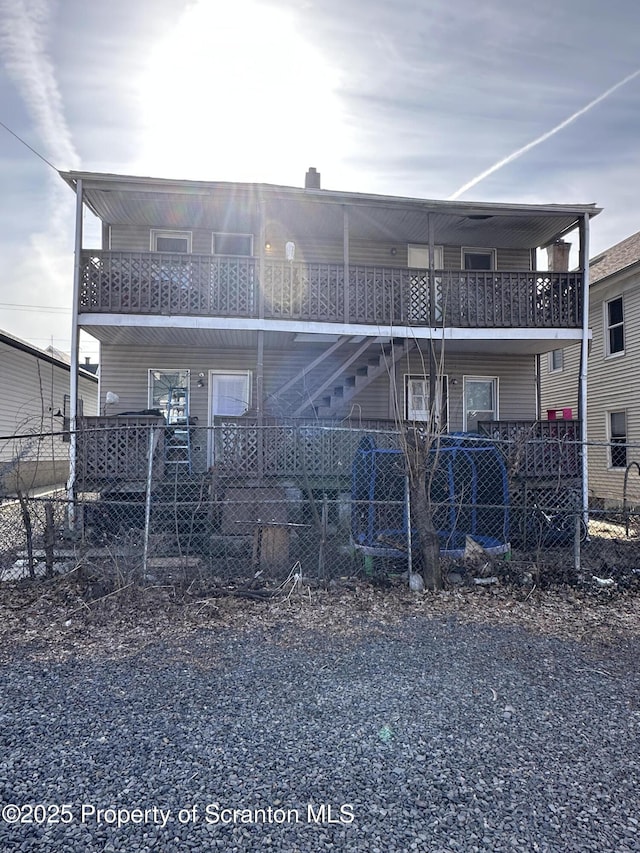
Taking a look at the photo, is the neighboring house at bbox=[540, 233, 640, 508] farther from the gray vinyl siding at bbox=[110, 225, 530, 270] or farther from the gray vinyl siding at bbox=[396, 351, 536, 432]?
the gray vinyl siding at bbox=[110, 225, 530, 270]

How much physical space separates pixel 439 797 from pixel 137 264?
972 cm

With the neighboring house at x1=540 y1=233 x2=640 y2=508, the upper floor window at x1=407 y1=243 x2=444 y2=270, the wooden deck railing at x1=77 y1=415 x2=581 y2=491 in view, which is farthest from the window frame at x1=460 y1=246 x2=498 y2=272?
the wooden deck railing at x1=77 y1=415 x2=581 y2=491

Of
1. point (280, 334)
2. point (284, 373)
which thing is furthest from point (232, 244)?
point (284, 373)

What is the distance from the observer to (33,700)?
338 cm

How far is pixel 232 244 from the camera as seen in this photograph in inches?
473

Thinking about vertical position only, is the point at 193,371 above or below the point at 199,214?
below

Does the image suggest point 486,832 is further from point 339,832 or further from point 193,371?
point 193,371

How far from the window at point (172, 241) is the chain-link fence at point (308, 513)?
472cm

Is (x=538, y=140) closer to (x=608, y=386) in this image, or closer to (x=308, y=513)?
(x=608, y=386)

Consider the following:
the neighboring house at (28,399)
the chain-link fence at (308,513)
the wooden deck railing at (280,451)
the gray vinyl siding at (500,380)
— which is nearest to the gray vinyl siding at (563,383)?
the gray vinyl siding at (500,380)

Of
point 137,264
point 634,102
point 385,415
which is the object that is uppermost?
point 634,102

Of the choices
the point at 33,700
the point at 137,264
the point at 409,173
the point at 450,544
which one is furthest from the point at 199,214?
the point at 33,700

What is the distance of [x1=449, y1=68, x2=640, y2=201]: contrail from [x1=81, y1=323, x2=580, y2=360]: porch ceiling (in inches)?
121

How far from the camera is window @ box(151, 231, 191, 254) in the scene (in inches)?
461
